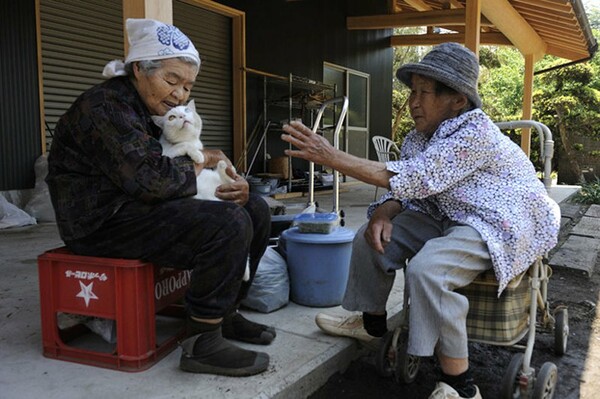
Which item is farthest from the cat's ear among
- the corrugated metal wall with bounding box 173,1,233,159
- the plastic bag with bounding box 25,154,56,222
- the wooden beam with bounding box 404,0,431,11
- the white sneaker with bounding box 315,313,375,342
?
the wooden beam with bounding box 404,0,431,11

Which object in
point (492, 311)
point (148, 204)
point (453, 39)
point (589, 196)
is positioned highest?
point (453, 39)

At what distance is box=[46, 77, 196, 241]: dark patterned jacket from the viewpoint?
71.1 inches

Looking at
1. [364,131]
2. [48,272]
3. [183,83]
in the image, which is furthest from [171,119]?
[364,131]

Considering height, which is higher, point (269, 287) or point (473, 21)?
point (473, 21)

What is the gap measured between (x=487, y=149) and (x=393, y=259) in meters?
0.62

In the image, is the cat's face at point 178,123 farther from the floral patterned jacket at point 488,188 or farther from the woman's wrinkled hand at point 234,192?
the floral patterned jacket at point 488,188

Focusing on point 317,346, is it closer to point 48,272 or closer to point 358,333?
point 358,333

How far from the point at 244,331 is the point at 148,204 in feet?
2.45

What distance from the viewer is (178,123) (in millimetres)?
1989

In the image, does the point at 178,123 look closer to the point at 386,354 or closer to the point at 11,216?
the point at 386,354

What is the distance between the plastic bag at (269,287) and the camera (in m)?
2.68

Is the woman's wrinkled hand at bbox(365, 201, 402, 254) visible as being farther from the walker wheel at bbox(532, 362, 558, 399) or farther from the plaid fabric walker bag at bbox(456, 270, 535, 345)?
the walker wheel at bbox(532, 362, 558, 399)

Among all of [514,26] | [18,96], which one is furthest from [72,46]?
[514,26]

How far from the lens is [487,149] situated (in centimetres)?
192
